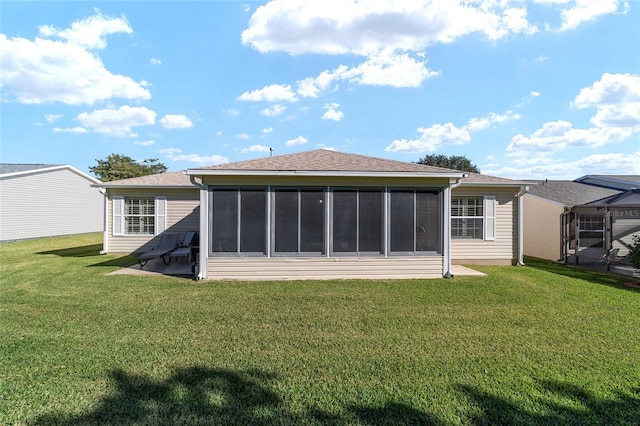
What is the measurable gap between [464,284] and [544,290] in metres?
1.60

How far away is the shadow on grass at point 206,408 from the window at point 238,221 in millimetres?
4409

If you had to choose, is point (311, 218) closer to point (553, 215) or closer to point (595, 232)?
point (553, 215)

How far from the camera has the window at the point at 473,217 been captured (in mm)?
9867

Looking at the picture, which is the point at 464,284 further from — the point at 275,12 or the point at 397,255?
the point at 275,12

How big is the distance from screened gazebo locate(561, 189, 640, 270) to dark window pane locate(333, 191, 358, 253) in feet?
28.0

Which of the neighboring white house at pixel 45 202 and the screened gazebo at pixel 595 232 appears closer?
the screened gazebo at pixel 595 232

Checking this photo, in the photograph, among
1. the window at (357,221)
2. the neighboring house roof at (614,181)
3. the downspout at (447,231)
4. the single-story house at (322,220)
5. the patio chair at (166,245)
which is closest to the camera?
the single-story house at (322,220)

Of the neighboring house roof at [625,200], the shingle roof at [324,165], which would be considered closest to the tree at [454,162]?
the neighboring house roof at [625,200]

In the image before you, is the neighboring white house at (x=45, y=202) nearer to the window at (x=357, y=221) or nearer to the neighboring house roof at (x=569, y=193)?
the window at (x=357, y=221)

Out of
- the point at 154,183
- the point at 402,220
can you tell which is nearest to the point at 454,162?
the point at 402,220

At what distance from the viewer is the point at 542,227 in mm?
12445

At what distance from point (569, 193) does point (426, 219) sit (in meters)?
9.65

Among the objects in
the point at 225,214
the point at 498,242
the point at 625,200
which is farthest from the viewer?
the point at 625,200

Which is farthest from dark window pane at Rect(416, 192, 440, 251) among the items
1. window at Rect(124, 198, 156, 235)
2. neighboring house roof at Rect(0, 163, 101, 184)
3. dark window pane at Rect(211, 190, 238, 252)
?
neighboring house roof at Rect(0, 163, 101, 184)
